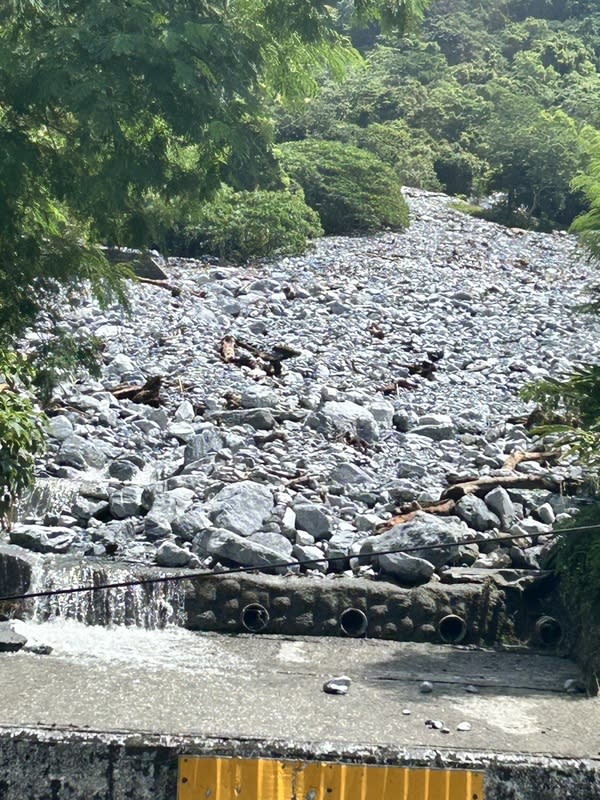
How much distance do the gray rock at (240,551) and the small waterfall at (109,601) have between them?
524 mm

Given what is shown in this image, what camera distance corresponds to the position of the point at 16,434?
883cm

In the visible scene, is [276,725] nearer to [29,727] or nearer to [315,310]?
[29,727]

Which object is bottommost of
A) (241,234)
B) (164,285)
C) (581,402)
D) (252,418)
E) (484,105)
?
(252,418)

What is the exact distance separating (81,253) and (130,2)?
1.62 metres

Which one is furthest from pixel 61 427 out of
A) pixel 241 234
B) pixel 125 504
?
pixel 241 234

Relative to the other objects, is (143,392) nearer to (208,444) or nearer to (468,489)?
(208,444)

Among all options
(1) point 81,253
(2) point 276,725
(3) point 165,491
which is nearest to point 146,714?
(2) point 276,725

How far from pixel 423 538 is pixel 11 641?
9.94 ft

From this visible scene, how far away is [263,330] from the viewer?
55.5 feet

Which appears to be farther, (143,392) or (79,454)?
(143,392)

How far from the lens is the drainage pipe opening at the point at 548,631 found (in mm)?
8625

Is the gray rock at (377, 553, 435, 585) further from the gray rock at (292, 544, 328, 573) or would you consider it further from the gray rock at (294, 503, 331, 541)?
the gray rock at (294, 503, 331, 541)

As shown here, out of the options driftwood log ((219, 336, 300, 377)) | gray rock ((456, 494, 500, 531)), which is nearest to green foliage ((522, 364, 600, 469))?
gray rock ((456, 494, 500, 531))

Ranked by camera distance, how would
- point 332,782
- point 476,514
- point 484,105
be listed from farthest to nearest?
point 484,105
point 476,514
point 332,782
